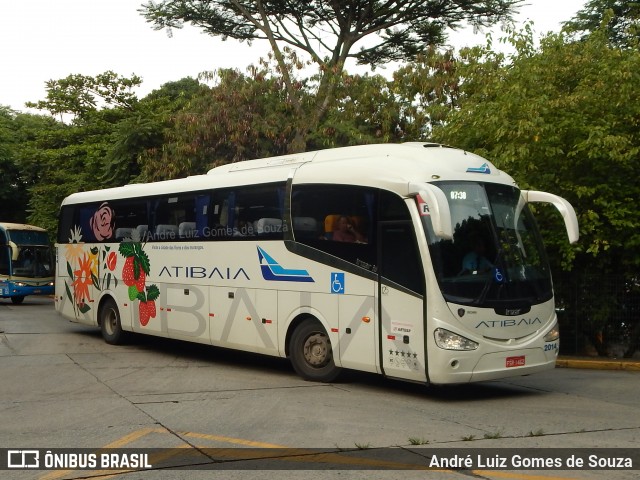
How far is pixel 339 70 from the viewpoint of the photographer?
82.1 feet

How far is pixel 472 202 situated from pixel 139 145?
68.6 ft

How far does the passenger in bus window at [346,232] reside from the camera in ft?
38.2

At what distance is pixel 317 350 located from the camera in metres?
12.5

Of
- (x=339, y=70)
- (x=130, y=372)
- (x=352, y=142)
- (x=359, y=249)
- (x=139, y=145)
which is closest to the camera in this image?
(x=359, y=249)

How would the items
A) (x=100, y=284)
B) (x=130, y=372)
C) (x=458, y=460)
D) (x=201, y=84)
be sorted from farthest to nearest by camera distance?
(x=201, y=84) < (x=100, y=284) < (x=130, y=372) < (x=458, y=460)

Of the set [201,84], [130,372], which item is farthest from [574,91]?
[201,84]

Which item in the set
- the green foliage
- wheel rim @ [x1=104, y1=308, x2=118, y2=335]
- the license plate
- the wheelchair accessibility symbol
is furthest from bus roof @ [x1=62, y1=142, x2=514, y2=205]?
wheel rim @ [x1=104, y1=308, x2=118, y2=335]

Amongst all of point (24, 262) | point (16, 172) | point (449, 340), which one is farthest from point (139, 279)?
point (16, 172)

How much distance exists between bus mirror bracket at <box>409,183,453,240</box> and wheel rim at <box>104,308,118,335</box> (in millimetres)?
9529

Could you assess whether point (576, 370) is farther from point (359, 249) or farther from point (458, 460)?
point (458, 460)

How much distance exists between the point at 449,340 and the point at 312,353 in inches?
109

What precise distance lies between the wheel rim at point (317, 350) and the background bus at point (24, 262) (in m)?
22.2

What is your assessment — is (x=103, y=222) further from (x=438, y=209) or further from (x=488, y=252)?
(x=438, y=209)

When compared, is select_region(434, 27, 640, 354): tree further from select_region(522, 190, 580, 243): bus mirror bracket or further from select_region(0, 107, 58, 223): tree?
select_region(0, 107, 58, 223): tree
